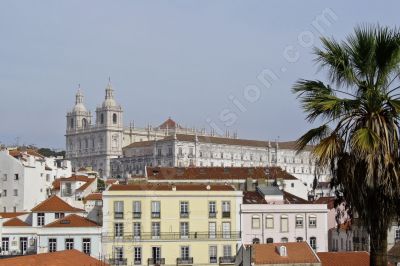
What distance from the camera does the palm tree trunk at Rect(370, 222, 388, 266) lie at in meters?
9.30

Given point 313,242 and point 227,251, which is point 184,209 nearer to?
point 227,251

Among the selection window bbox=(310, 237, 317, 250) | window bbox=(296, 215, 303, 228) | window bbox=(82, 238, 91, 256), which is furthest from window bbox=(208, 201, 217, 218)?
window bbox=(82, 238, 91, 256)

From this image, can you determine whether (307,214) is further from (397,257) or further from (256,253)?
(256,253)

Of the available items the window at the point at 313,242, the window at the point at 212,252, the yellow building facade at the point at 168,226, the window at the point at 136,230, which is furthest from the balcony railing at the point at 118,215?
the window at the point at 313,242

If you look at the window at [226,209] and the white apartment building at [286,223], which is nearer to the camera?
the window at [226,209]

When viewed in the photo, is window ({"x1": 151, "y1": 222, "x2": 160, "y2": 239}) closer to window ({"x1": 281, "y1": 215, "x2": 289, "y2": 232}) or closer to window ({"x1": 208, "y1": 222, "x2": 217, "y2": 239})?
Answer: window ({"x1": 208, "y1": 222, "x2": 217, "y2": 239})

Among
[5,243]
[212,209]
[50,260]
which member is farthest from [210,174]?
[50,260]

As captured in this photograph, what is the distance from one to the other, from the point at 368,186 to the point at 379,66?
1.57 m

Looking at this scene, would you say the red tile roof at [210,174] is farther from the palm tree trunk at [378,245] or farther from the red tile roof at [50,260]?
the palm tree trunk at [378,245]

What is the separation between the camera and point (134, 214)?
5259 cm

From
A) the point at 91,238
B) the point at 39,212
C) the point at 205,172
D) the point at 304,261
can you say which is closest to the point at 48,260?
the point at 304,261

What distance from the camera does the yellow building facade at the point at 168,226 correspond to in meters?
52.0

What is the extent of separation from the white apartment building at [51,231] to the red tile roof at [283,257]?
12.0 metres

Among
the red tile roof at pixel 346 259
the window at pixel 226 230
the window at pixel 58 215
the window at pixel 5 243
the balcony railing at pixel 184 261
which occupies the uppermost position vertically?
the window at pixel 58 215
